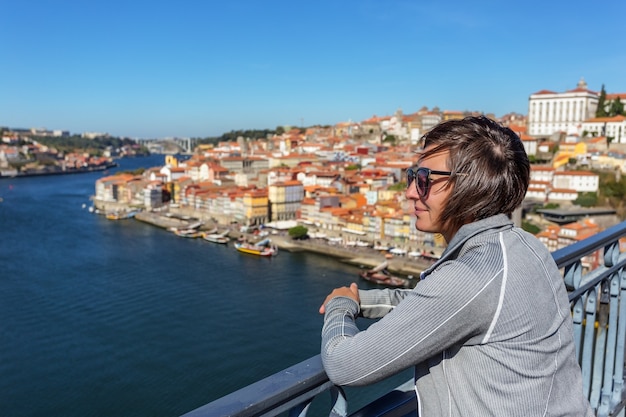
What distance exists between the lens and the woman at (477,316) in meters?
0.28

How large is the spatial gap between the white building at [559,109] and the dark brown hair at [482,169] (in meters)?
17.5

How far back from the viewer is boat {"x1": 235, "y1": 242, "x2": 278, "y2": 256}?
9.35 m

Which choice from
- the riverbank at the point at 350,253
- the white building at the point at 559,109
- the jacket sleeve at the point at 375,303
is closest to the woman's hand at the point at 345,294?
the jacket sleeve at the point at 375,303

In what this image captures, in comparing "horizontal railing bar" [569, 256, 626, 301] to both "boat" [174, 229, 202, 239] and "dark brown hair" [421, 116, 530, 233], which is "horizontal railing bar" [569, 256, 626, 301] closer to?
"dark brown hair" [421, 116, 530, 233]

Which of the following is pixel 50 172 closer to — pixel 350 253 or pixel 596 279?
pixel 350 253

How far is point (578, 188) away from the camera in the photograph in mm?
10773

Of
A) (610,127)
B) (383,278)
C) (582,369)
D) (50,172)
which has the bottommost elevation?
(383,278)

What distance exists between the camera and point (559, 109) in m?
17.0

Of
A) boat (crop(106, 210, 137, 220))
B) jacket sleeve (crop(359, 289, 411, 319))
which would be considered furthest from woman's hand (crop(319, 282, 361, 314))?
boat (crop(106, 210, 137, 220))

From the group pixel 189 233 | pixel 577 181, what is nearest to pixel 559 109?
pixel 577 181

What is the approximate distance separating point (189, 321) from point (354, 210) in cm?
617

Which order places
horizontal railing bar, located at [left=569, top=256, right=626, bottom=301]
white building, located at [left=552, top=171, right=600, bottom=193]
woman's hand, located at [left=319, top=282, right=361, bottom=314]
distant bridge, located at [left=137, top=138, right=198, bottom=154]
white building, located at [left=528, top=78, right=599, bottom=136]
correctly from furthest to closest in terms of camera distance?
1. distant bridge, located at [left=137, top=138, right=198, bottom=154]
2. white building, located at [left=528, top=78, right=599, bottom=136]
3. white building, located at [left=552, top=171, right=600, bottom=193]
4. horizontal railing bar, located at [left=569, top=256, right=626, bottom=301]
5. woman's hand, located at [left=319, top=282, right=361, bottom=314]

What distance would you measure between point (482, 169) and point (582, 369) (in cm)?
39

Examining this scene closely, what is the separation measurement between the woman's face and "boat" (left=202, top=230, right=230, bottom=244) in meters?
10.6
